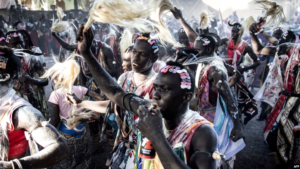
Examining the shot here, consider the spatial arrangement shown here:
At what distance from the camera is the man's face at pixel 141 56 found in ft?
9.72

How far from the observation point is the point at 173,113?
1.95 meters

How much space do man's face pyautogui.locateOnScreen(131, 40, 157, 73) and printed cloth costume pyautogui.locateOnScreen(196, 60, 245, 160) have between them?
3.77 ft

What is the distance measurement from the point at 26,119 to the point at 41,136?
196 millimetres

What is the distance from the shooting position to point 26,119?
2090 mm

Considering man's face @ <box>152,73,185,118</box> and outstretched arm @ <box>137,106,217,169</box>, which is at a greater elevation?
man's face @ <box>152,73,185,118</box>

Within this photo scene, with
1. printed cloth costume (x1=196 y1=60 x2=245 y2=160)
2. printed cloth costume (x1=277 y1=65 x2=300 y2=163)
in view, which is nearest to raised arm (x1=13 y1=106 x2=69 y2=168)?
printed cloth costume (x1=196 y1=60 x2=245 y2=160)

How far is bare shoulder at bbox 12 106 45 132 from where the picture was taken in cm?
207

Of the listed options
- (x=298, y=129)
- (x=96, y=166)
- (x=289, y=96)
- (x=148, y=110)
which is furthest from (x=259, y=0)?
(x=96, y=166)

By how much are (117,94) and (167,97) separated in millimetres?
495

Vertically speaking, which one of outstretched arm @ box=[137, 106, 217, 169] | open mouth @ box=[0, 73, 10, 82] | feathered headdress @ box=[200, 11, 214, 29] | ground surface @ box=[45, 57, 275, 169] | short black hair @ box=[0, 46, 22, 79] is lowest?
ground surface @ box=[45, 57, 275, 169]

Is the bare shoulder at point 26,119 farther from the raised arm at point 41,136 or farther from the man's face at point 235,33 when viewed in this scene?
the man's face at point 235,33

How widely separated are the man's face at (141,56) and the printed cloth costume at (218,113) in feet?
3.77

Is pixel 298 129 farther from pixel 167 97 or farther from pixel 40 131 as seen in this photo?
pixel 40 131

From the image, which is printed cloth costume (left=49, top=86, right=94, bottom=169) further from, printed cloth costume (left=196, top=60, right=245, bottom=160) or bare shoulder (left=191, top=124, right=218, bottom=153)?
bare shoulder (left=191, top=124, right=218, bottom=153)
